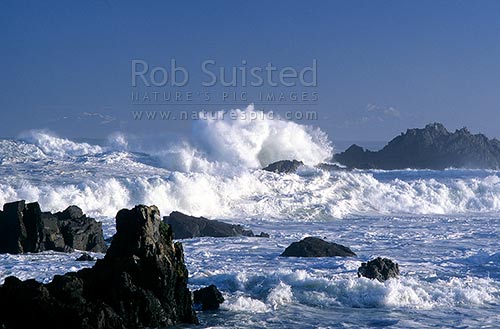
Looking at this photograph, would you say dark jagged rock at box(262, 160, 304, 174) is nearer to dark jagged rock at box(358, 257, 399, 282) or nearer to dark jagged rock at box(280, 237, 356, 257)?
dark jagged rock at box(280, 237, 356, 257)

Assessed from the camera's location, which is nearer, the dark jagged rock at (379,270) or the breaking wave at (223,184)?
the dark jagged rock at (379,270)

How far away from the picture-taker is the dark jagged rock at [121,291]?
49.5 feet

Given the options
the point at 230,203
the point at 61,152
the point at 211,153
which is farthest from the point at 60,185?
the point at 61,152

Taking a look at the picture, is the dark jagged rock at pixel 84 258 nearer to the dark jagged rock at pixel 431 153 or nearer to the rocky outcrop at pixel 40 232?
the rocky outcrop at pixel 40 232

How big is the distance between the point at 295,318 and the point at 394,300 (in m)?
3.19

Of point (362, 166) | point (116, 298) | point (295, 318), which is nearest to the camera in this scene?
point (116, 298)

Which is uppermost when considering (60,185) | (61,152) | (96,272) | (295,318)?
(61,152)

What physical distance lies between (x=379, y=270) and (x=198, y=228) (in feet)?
44.4

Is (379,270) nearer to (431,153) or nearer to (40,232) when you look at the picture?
(40,232)

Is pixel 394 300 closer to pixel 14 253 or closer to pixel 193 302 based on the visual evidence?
pixel 193 302

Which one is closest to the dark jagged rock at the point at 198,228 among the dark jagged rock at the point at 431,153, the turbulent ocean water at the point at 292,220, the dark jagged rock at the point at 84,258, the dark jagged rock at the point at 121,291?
the turbulent ocean water at the point at 292,220

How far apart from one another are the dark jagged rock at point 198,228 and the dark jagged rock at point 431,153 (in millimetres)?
47509

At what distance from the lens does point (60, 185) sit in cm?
4578

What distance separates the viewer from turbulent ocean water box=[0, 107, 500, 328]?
19609mm
